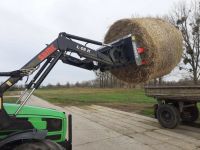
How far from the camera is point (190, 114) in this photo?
14.4 m

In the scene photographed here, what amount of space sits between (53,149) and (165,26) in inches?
195

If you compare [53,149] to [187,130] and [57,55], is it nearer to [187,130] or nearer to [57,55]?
[57,55]

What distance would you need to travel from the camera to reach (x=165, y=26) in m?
9.22

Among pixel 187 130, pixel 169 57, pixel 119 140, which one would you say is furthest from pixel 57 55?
pixel 187 130

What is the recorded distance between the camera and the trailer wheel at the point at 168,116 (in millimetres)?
12953

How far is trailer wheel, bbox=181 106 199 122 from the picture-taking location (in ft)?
47.0

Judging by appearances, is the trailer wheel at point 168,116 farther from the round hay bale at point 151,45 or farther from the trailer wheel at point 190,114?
the round hay bale at point 151,45

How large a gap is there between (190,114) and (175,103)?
120cm

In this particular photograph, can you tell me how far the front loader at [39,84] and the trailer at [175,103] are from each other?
4.92 metres

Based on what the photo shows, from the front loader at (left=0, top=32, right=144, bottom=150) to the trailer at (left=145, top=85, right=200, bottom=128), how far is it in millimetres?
4918

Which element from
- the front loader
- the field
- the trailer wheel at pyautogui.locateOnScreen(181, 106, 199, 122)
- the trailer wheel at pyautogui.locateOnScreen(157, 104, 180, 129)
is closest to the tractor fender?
the front loader

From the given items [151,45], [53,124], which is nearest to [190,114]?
[151,45]

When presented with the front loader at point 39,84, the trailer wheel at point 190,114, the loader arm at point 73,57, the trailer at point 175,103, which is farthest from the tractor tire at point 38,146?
the trailer wheel at point 190,114

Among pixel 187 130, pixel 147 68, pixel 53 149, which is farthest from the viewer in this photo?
pixel 187 130
